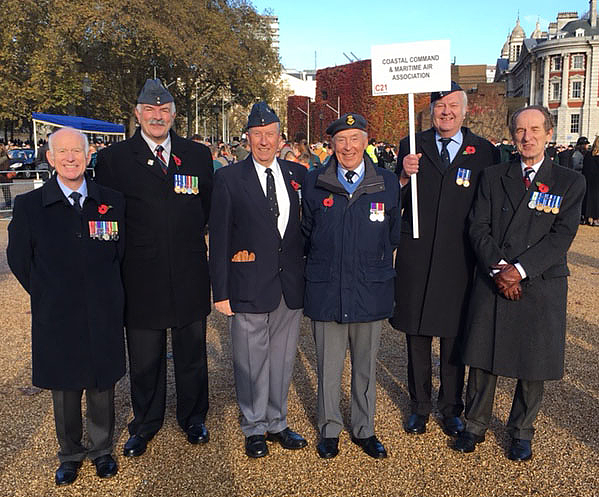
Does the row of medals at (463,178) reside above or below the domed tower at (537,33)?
below

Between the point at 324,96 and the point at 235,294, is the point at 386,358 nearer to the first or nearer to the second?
the point at 235,294

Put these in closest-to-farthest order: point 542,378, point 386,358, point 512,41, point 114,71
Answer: point 542,378
point 386,358
point 114,71
point 512,41

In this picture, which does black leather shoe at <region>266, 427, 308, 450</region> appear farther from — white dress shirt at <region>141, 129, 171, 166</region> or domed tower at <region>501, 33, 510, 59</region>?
domed tower at <region>501, 33, 510, 59</region>

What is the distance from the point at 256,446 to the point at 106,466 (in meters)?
0.91

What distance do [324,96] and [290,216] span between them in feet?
165

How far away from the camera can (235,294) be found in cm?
370

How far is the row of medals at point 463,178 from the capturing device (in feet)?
12.8

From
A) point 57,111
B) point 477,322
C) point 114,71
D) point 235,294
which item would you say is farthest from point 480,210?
point 57,111

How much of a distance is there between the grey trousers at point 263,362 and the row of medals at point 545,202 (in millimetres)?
1597

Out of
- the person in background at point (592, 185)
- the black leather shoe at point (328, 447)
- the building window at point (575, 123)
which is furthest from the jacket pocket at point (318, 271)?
the building window at point (575, 123)

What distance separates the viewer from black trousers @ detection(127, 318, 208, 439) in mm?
3875

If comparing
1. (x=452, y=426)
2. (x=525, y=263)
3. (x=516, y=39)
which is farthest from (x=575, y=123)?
(x=525, y=263)

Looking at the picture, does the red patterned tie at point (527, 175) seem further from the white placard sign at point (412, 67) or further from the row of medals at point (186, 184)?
the row of medals at point (186, 184)

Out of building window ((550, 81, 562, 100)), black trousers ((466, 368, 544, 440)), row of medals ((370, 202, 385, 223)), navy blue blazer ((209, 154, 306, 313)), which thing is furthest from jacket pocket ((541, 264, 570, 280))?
building window ((550, 81, 562, 100))
